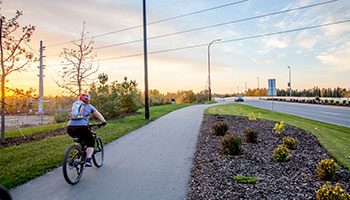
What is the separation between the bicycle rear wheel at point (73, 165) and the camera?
3957 mm

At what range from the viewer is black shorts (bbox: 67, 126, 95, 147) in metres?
4.32

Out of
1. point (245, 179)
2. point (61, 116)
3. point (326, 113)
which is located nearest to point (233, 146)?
point (245, 179)

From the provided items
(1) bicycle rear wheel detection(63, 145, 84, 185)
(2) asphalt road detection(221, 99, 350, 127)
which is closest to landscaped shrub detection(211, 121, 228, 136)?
(1) bicycle rear wheel detection(63, 145, 84, 185)

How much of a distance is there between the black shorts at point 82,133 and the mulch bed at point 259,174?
8.28 feet

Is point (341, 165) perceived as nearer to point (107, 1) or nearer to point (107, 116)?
point (107, 116)

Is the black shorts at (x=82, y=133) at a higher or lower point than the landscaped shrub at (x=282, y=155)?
higher

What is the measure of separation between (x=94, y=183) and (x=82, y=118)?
56.6 inches

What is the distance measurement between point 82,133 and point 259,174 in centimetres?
406

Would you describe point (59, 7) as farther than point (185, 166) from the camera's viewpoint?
Yes

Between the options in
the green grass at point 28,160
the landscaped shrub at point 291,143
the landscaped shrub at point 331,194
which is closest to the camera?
the landscaped shrub at point 331,194

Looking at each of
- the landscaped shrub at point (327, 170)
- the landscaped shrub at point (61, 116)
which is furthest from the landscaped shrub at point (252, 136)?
the landscaped shrub at point (61, 116)

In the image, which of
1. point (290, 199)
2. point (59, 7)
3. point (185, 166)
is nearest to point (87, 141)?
point (185, 166)

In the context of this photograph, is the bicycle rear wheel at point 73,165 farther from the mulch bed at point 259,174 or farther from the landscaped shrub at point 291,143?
the landscaped shrub at point 291,143

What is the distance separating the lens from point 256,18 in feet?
54.7
